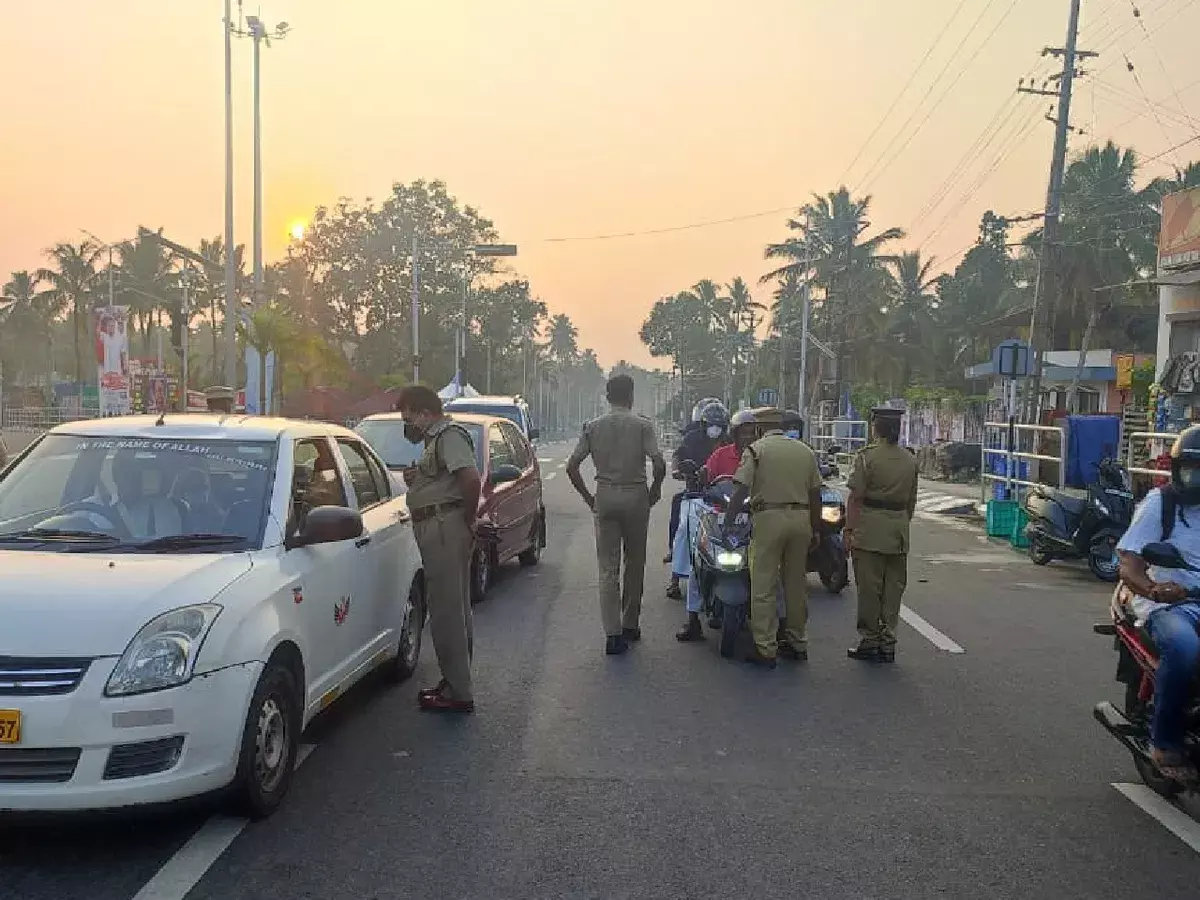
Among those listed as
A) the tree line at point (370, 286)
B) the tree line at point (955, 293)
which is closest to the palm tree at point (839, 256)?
the tree line at point (955, 293)

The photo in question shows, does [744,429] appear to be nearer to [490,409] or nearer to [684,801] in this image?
[684,801]

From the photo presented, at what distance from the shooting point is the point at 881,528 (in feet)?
25.0

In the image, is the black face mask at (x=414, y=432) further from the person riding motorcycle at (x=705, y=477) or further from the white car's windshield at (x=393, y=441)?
the white car's windshield at (x=393, y=441)

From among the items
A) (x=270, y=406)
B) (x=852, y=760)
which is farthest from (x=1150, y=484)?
(x=270, y=406)

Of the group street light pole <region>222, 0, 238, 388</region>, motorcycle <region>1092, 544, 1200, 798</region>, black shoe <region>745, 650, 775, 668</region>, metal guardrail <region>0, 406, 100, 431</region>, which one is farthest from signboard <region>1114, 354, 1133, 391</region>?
metal guardrail <region>0, 406, 100, 431</region>

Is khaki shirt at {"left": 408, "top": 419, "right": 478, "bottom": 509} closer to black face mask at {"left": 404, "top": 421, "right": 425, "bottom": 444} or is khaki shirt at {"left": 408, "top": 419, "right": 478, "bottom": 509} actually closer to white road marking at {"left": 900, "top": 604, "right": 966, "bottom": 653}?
black face mask at {"left": 404, "top": 421, "right": 425, "bottom": 444}

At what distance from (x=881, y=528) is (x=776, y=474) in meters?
0.84

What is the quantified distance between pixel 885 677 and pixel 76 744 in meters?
5.06

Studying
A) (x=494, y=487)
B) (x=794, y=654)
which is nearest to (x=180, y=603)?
(x=794, y=654)

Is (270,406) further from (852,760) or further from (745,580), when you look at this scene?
(852,760)

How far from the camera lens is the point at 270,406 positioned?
Answer: 121 ft

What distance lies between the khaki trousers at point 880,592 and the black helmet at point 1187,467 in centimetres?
298

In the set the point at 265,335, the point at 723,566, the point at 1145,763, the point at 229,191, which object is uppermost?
the point at 229,191

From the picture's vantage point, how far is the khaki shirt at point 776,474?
7.48 m
